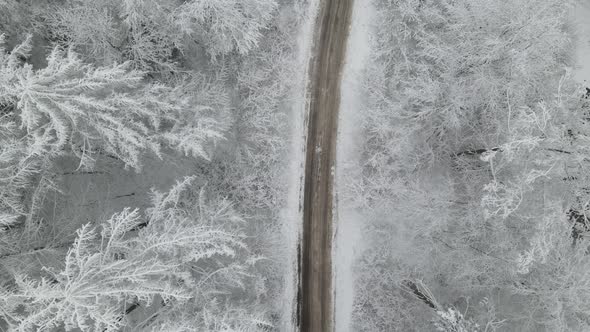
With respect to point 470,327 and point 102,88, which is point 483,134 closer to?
point 470,327

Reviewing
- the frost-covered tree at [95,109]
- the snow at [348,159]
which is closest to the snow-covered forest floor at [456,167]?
the snow at [348,159]

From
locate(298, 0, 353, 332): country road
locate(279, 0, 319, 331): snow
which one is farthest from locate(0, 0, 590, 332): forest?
locate(298, 0, 353, 332): country road

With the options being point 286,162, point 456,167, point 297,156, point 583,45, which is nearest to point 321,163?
point 297,156

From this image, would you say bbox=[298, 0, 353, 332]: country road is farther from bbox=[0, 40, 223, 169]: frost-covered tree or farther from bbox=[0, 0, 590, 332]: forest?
bbox=[0, 40, 223, 169]: frost-covered tree

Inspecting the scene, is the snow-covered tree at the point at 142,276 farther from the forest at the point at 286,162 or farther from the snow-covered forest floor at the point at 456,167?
the snow-covered forest floor at the point at 456,167

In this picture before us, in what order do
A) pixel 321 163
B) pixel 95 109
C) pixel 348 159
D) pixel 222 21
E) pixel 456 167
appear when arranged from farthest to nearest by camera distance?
pixel 321 163 < pixel 348 159 < pixel 456 167 < pixel 222 21 < pixel 95 109

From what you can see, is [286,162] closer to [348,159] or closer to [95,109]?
[348,159]
